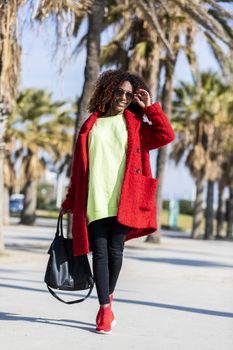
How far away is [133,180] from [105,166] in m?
0.22

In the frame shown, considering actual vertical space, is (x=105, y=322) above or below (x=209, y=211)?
above

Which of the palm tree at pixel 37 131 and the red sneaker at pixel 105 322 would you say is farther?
the palm tree at pixel 37 131

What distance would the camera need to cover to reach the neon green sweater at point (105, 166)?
17.7 feet

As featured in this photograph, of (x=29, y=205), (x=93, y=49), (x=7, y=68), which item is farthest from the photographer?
(x=29, y=205)

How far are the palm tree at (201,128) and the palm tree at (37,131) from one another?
16.8ft

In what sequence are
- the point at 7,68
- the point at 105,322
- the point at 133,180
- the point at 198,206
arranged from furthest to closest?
the point at 198,206
the point at 7,68
the point at 133,180
the point at 105,322

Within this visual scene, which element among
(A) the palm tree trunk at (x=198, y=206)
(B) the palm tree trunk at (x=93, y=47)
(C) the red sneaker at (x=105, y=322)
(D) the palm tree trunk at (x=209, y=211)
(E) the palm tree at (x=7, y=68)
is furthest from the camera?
(D) the palm tree trunk at (x=209, y=211)

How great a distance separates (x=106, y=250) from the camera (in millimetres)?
5473

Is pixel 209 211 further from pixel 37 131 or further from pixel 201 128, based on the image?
pixel 37 131

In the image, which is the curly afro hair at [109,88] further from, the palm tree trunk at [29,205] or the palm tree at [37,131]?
the palm tree trunk at [29,205]

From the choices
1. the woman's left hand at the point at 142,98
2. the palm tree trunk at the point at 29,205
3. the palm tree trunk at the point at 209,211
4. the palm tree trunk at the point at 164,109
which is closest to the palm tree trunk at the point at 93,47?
the palm tree trunk at the point at 164,109

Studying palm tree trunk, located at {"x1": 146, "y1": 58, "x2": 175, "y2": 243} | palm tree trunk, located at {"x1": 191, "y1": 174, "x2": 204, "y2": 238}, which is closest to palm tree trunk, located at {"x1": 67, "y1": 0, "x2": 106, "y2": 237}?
palm tree trunk, located at {"x1": 146, "y1": 58, "x2": 175, "y2": 243}

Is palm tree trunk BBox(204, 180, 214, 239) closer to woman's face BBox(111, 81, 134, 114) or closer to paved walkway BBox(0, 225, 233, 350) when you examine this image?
paved walkway BBox(0, 225, 233, 350)

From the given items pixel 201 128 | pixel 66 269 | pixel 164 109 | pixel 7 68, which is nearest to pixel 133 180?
pixel 66 269
